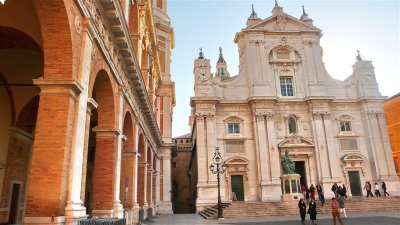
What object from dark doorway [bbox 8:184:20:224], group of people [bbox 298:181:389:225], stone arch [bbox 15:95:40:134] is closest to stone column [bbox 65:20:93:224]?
stone arch [bbox 15:95:40:134]

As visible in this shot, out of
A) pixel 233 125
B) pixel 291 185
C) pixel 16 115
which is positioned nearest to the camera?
pixel 16 115

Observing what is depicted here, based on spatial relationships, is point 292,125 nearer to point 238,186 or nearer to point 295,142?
point 295,142

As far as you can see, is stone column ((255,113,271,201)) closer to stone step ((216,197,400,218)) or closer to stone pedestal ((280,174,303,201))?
stone pedestal ((280,174,303,201))

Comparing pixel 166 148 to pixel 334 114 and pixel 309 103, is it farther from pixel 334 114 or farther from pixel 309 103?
pixel 334 114

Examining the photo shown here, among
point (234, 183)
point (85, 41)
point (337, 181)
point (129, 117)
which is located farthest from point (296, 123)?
point (85, 41)

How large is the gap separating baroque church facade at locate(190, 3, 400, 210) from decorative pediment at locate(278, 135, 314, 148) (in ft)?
0.32

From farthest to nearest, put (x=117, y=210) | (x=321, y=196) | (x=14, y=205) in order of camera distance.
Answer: (x=321, y=196) < (x=14, y=205) < (x=117, y=210)

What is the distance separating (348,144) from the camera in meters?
32.1

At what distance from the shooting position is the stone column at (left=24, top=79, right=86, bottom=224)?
6.57 m

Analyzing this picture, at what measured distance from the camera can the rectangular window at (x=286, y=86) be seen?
33950mm

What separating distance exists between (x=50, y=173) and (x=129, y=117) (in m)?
8.92

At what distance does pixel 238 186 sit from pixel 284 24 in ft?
60.7

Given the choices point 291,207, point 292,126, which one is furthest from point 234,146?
point 291,207

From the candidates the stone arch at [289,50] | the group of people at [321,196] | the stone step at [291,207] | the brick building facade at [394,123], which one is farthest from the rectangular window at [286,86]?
the brick building facade at [394,123]
